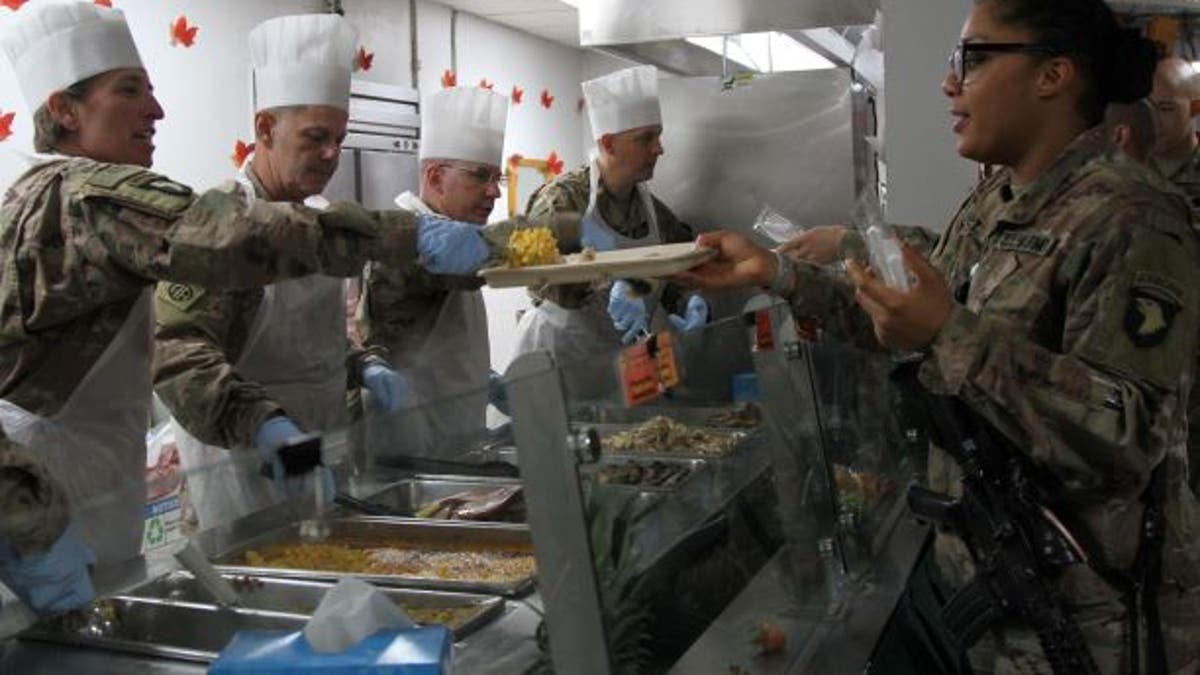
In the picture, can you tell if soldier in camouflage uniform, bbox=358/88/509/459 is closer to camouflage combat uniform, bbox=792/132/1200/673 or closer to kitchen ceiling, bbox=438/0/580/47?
camouflage combat uniform, bbox=792/132/1200/673

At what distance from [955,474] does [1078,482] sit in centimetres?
30

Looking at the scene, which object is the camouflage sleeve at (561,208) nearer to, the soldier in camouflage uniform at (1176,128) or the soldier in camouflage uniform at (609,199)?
the soldier in camouflage uniform at (609,199)

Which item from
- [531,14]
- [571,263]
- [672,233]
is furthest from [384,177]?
[571,263]

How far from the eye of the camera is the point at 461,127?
3.57 metres

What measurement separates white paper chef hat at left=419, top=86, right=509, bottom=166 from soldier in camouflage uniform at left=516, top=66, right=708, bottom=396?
554mm

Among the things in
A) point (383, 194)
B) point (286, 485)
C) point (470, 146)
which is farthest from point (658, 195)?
point (286, 485)

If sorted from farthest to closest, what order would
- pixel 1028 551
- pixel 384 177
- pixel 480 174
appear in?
pixel 384 177
pixel 480 174
pixel 1028 551

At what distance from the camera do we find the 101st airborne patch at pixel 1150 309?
149cm

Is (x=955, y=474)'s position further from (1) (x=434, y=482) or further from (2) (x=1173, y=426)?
(1) (x=434, y=482)

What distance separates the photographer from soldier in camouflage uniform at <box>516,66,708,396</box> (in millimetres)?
4117

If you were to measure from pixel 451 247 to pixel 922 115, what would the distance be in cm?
175

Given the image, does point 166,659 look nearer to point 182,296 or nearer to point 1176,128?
point 182,296

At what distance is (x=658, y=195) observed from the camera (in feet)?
14.8

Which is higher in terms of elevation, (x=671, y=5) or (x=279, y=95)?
(x=671, y=5)
